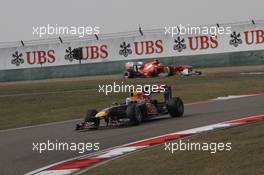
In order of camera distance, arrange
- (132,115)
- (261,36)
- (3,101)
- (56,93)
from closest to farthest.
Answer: (132,115) < (3,101) < (56,93) < (261,36)

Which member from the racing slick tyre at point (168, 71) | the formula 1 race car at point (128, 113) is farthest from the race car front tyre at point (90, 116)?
the racing slick tyre at point (168, 71)

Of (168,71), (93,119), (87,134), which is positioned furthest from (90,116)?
(168,71)

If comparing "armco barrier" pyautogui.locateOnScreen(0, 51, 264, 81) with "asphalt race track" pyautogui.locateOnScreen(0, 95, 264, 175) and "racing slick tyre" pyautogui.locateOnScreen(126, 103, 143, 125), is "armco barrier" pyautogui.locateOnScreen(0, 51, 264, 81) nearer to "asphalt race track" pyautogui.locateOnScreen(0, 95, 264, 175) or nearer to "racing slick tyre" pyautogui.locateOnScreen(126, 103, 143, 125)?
"asphalt race track" pyautogui.locateOnScreen(0, 95, 264, 175)

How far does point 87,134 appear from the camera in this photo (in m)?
15.8

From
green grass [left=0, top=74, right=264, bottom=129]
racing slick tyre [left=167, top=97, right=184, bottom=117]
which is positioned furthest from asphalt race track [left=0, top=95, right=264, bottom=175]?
green grass [left=0, top=74, right=264, bottom=129]

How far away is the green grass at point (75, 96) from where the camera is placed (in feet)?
74.9

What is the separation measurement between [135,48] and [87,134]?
92.3 feet

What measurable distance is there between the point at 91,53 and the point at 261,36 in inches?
396

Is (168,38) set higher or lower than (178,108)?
higher

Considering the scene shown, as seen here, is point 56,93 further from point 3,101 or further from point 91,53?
point 91,53

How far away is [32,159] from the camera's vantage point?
39.9ft

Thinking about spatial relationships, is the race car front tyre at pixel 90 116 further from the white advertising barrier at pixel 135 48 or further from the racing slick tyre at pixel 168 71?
the white advertising barrier at pixel 135 48

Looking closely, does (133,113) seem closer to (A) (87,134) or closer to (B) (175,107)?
(A) (87,134)

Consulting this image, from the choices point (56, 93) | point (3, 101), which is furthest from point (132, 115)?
point (56, 93)
